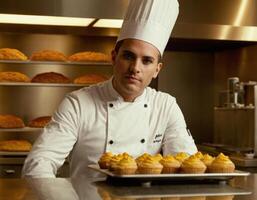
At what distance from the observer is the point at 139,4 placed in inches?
93.4

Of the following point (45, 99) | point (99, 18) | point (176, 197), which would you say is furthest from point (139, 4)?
point (45, 99)

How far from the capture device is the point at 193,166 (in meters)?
1.72

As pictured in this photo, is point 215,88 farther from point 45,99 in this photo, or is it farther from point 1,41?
point 1,41

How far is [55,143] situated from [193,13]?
2516 millimetres

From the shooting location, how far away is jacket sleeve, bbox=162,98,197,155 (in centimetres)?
236

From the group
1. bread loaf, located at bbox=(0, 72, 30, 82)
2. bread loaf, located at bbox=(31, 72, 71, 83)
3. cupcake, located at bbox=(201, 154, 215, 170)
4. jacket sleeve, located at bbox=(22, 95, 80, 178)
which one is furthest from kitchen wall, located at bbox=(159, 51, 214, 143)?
cupcake, located at bbox=(201, 154, 215, 170)

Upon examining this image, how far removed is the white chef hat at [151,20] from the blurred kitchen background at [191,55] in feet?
5.52

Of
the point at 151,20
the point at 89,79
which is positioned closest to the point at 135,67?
the point at 151,20

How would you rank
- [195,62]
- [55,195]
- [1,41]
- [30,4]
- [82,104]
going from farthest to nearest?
[195,62]
[1,41]
[30,4]
[82,104]
[55,195]

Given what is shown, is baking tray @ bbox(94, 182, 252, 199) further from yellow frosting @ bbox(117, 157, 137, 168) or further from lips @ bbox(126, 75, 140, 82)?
lips @ bbox(126, 75, 140, 82)

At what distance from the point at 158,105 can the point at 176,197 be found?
1035 mm

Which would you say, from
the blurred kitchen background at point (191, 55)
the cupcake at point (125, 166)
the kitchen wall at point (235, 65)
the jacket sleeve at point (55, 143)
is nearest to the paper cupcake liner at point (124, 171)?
the cupcake at point (125, 166)

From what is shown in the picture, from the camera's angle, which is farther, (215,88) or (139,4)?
(215,88)

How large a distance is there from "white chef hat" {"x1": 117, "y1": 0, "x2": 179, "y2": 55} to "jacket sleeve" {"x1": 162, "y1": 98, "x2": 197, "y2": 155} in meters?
0.31
